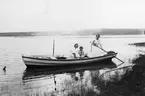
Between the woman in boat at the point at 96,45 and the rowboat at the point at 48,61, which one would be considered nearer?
the rowboat at the point at 48,61

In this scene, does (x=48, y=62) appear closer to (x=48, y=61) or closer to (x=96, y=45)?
(x=48, y=61)

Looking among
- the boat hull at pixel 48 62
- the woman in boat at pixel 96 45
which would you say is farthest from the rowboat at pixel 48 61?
the woman in boat at pixel 96 45

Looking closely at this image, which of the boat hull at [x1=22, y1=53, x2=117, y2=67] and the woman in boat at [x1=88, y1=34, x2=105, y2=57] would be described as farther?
the woman in boat at [x1=88, y1=34, x2=105, y2=57]

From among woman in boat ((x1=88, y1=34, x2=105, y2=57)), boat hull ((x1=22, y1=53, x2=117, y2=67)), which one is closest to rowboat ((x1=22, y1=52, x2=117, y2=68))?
boat hull ((x1=22, y1=53, x2=117, y2=67))

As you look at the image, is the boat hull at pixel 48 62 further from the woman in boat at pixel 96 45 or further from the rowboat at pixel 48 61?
the woman in boat at pixel 96 45

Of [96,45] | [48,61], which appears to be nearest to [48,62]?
[48,61]

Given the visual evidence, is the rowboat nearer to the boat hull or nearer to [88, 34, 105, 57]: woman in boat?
the boat hull

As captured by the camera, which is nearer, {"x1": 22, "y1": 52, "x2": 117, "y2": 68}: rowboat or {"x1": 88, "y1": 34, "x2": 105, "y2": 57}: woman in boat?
{"x1": 22, "y1": 52, "x2": 117, "y2": 68}: rowboat

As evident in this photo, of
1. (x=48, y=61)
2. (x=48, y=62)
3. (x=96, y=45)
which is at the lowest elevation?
(x=48, y=62)

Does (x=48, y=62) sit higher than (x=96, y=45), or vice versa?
(x=96, y=45)

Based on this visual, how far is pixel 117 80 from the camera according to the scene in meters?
17.3

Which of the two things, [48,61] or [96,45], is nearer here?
[48,61]

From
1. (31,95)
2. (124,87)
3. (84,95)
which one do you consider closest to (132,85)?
(124,87)

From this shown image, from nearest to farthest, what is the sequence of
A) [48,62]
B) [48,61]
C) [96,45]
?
1. [48,61]
2. [48,62]
3. [96,45]
